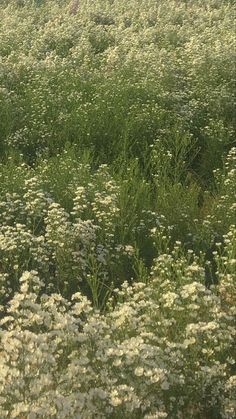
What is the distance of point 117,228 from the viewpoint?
6.02m

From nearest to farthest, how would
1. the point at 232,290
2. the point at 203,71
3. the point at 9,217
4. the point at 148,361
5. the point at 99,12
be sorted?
the point at 148,361, the point at 232,290, the point at 9,217, the point at 203,71, the point at 99,12

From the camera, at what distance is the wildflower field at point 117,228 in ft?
11.7

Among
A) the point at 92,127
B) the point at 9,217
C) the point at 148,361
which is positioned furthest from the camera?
the point at 92,127

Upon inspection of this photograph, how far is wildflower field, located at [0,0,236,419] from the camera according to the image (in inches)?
140

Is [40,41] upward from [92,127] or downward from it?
upward

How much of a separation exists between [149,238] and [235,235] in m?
0.94

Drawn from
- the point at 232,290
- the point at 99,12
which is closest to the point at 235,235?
the point at 232,290

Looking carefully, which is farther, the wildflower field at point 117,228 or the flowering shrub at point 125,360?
the wildflower field at point 117,228

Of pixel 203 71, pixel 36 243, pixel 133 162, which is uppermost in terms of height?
pixel 203 71

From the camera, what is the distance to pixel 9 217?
584 centimetres

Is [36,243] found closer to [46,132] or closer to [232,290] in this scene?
[232,290]

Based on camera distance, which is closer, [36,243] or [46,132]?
[36,243]

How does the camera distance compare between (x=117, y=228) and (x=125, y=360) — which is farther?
(x=117, y=228)

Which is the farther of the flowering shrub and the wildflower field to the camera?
the wildflower field
